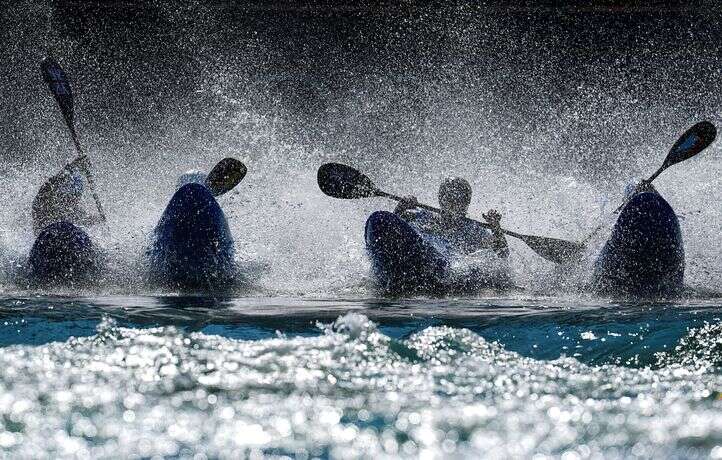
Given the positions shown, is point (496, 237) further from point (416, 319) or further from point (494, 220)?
point (416, 319)

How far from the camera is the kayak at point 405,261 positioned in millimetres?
4797

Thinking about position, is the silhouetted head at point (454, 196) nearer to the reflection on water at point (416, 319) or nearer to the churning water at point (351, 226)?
the churning water at point (351, 226)

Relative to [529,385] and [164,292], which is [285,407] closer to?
[529,385]

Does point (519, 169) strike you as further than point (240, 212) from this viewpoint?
Yes

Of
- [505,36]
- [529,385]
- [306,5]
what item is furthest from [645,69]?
[529,385]

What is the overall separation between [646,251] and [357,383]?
7.84 ft

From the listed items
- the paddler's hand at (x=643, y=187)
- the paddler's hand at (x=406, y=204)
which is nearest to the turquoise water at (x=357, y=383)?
the paddler's hand at (x=643, y=187)

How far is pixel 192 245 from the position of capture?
478 cm

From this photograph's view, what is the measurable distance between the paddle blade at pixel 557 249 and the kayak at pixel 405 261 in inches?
27.2

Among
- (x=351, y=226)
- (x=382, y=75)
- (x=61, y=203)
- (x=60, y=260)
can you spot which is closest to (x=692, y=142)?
(x=351, y=226)

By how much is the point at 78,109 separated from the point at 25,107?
60 centimetres

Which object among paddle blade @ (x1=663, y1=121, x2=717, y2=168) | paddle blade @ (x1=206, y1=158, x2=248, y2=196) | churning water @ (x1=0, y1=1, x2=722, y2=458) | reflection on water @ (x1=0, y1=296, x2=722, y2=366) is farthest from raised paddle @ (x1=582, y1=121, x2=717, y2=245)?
paddle blade @ (x1=206, y1=158, x2=248, y2=196)

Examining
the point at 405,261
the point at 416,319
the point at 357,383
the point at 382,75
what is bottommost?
the point at 357,383

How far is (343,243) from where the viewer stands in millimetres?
6059
